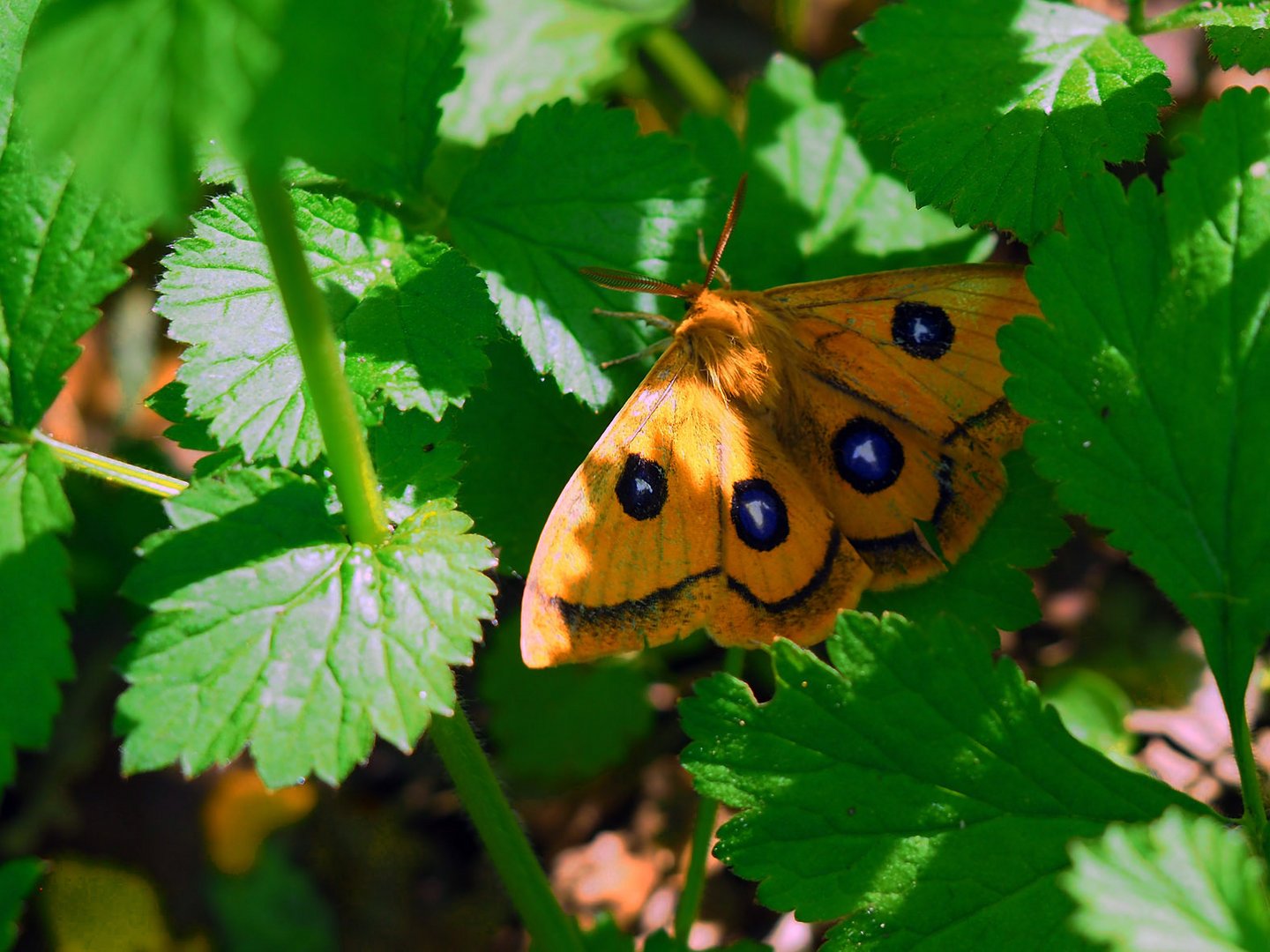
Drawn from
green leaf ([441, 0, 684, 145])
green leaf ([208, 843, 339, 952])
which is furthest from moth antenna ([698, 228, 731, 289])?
green leaf ([208, 843, 339, 952])

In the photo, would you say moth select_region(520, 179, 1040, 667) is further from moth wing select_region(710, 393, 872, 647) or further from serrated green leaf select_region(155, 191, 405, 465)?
serrated green leaf select_region(155, 191, 405, 465)

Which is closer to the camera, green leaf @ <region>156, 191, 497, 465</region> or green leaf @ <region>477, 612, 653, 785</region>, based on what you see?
green leaf @ <region>156, 191, 497, 465</region>

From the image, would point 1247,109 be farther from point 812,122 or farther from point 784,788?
point 784,788

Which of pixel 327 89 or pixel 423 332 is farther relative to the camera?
pixel 423 332

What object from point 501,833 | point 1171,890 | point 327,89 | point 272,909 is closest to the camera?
point 327,89

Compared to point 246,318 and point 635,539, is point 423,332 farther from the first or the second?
point 635,539

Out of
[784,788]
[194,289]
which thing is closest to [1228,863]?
[784,788]

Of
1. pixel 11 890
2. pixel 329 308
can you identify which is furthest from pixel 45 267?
pixel 11 890
